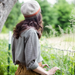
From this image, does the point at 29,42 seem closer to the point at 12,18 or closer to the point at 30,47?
the point at 30,47

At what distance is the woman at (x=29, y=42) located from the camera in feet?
4.16

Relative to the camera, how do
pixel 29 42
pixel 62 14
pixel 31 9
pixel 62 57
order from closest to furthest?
pixel 29 42
pixel 31 9
pixel 62 57
pixel 62 14

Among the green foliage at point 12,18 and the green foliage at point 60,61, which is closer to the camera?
the green foliage at point 60,61

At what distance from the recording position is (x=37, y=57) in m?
1.36

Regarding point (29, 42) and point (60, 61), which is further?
point (60, 61)

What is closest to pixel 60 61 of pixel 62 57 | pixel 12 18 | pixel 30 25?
pixel 62 57

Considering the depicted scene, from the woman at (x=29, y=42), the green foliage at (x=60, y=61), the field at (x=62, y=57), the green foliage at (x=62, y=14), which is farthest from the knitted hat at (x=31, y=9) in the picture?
the green foliage at (x=62, y=14)

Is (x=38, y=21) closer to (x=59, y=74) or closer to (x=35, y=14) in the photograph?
(x=35, y=14)

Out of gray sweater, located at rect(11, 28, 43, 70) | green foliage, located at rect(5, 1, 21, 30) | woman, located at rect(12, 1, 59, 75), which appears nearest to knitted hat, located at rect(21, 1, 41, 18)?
woman, located at rect(12, 1, 59, 75)

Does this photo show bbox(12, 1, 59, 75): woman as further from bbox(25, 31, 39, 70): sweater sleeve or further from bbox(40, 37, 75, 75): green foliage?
bbox(40, 37, 75, 75): green foliage

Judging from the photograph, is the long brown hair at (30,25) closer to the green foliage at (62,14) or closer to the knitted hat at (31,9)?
the knitted hat at (31,9)

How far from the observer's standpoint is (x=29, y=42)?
1.26 meters

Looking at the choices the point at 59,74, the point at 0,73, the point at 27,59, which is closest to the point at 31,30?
the point at 27,59

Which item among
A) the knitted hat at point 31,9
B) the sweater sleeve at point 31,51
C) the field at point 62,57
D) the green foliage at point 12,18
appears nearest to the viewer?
the sweater sleeve at point 31,51
